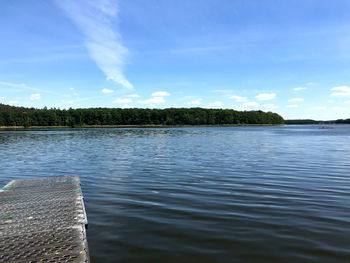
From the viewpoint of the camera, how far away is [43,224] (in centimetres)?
876

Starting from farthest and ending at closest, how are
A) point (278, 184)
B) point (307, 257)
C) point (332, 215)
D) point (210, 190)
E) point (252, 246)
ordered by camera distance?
point (278, 184) → point (210, 190) → point (332, 215) → point (252, 246) → point (307, 257)

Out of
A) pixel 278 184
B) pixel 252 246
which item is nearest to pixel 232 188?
pixel 278 184

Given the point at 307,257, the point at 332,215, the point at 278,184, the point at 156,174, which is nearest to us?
the point at 307,257

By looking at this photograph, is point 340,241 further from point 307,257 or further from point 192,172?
point 192,172

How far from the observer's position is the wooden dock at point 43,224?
6633 mm

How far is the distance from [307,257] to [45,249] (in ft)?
21.4

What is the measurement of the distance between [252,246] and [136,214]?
Result: 14.2ft

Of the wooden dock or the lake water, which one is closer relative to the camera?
the wooden dock

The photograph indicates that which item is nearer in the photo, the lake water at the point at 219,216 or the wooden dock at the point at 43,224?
the wooden dock at the point at 43,224

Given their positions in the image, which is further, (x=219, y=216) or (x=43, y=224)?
(x=219, y=216)

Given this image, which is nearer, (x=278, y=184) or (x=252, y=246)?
(x=252, y=246)

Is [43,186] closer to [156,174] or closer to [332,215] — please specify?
[156,174]

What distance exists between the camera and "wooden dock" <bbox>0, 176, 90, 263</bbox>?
261 inches

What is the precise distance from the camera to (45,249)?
22.7 ft
